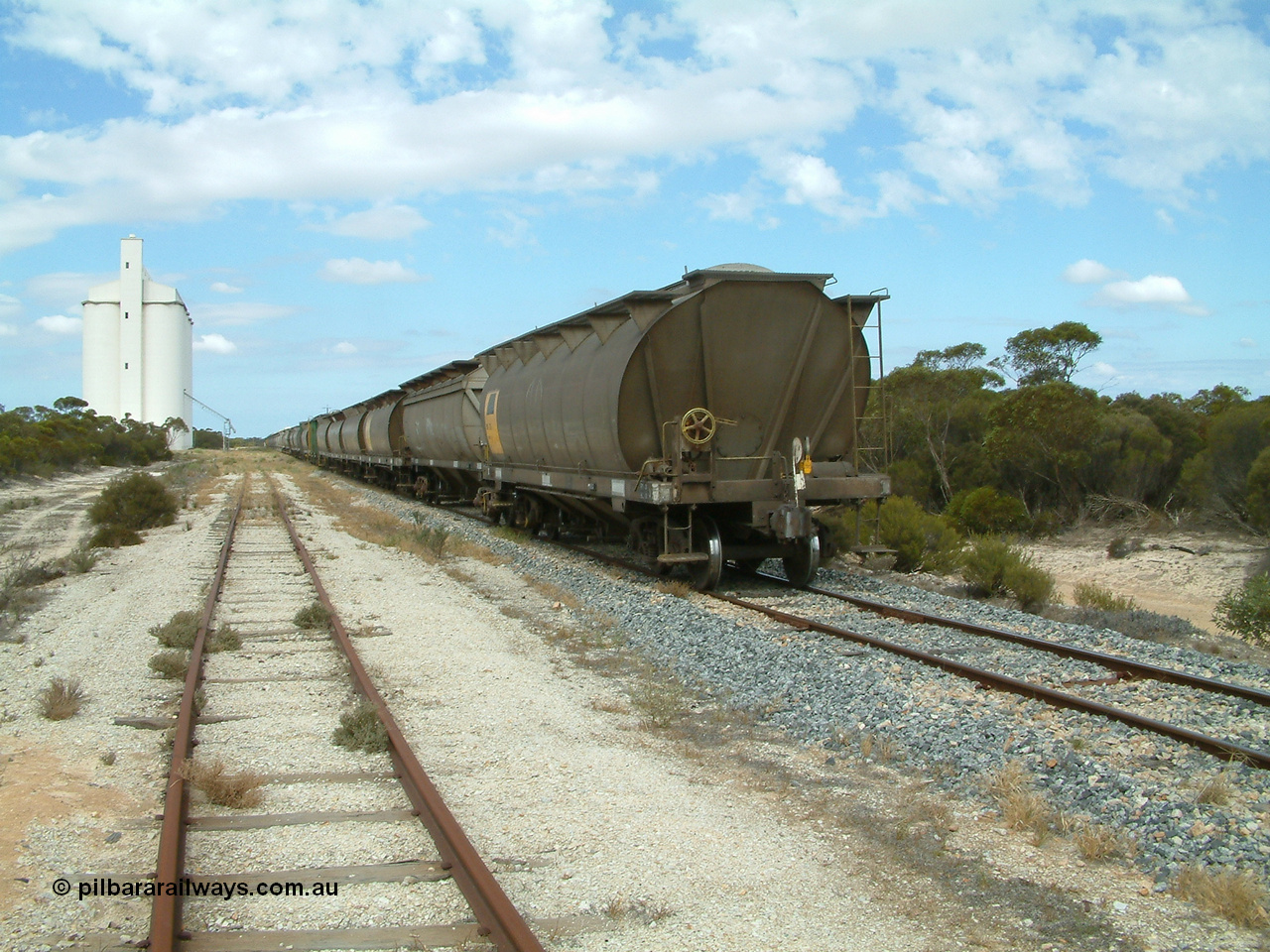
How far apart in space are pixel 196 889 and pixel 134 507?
1938cm

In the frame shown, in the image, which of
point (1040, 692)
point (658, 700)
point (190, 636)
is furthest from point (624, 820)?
point (190, 636)

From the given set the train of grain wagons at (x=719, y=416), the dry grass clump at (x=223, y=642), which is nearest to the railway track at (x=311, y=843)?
the dry grass clump at (x=223, y=642)

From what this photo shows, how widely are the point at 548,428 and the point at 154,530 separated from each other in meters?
11.4

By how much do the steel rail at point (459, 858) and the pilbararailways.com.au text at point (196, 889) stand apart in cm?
51

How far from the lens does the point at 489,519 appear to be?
68.7 ft

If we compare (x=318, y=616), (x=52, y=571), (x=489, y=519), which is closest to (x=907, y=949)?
(x=318, y=616)

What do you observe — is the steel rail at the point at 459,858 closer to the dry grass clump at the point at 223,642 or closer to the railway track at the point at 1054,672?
the dry grass clump at the point at 223,642

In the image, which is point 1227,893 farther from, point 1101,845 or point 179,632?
point 179,632

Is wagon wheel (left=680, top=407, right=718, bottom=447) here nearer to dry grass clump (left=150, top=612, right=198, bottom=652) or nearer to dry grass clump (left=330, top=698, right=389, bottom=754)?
dry grass clump (left=150, top=612, right=198, bottom=652)

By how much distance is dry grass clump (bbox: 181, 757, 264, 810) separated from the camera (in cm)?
479

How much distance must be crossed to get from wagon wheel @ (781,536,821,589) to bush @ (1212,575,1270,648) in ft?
17.6

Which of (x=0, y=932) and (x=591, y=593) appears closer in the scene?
(x=0, y=932)

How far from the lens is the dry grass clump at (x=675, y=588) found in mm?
11242

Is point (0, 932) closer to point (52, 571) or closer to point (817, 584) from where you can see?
point (817, 584)
